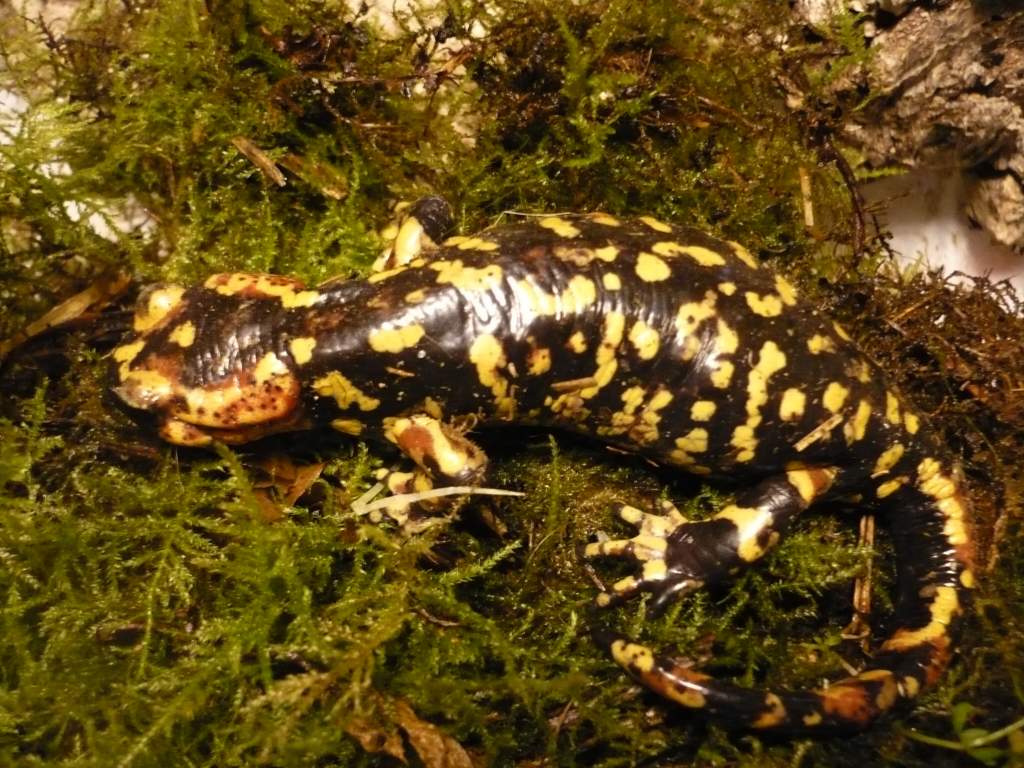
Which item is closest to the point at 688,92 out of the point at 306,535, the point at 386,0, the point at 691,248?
the point at 691,248

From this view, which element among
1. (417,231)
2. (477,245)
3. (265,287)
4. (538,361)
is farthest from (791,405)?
(265,287)

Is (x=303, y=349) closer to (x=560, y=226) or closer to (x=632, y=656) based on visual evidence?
(x=560, y=226)

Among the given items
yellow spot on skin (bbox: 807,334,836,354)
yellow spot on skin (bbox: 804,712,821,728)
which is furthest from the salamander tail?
yellow spot on skin (bbox: 807,334,836,354)

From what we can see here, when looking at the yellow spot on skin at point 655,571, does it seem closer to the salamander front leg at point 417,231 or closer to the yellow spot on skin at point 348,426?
the yellow spot on skin at point 348,426

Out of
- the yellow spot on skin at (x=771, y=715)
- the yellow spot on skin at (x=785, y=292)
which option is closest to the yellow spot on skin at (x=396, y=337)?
the yellow spot on skin at (x=785, y=292)

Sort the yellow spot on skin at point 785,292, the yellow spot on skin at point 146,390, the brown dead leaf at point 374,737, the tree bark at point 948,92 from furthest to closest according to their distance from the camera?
the tree bark at point 948,92
the yellow spot on skin at point 785,292
the yellow spot on skin at point 146,390
the brown dead leaf at point 374,737

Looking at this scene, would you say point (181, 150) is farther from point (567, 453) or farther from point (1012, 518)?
point (1012, 518)

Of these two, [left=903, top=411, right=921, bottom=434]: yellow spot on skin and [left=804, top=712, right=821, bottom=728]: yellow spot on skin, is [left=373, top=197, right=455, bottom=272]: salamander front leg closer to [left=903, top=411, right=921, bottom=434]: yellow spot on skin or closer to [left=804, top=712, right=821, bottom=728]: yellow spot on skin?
[left=903, top=411, right=921, bottom=434]: yellow spot on skin
